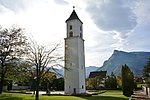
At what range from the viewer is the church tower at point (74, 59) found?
44.6 metres

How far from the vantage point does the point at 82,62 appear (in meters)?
47.0

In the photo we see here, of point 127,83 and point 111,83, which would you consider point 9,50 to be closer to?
point 127,83

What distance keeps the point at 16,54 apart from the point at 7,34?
284cm

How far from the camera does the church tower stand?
44.6m

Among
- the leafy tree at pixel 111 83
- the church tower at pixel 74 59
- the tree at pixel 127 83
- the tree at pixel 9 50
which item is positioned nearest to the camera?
the tree at pixel 9 50

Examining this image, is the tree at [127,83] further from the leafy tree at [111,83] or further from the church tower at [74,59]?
the leafy tree at [111,83]

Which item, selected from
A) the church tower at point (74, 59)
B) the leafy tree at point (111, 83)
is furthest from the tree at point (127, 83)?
the leafy tree at point (111, 83)

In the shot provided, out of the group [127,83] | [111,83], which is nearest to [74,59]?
[127,83]

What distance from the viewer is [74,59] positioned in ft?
149

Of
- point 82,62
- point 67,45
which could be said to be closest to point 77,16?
point 67,45

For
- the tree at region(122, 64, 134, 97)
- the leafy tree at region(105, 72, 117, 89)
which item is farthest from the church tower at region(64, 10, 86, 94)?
the leafy tree at region(105, 72, 117, 89)

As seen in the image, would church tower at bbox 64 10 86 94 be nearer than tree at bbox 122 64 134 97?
No

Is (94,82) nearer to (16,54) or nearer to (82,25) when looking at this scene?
(82,25)

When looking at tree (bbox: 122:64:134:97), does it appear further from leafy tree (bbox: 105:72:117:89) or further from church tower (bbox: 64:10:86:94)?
leafy tree (bbox: 105:72:117:89)
